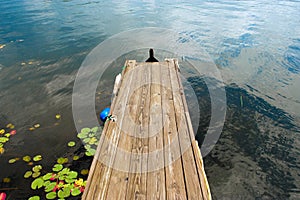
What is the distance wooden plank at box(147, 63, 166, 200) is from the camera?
110 inches

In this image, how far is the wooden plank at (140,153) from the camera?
2.79 m

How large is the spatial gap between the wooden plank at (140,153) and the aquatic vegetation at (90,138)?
1.79 m

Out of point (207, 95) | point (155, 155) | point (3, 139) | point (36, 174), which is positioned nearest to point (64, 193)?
point (36, 174)

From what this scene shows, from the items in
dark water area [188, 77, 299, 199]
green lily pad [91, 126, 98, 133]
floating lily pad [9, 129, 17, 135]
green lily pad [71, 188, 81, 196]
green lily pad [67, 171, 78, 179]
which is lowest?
dark water area [188, 77, 299, 199]

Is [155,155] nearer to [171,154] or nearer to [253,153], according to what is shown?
[171,154]

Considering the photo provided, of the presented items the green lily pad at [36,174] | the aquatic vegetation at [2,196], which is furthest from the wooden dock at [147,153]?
the aquatic vegetation at [2,196]

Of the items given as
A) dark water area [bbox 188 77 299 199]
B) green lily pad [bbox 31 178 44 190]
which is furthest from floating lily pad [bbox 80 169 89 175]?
dark water area [bbox 188 77 299 199]

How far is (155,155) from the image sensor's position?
3.34 meters

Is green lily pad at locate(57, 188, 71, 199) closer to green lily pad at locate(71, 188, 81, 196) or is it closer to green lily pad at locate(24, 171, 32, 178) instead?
green lily pad at locate(71, 188, 81, 196)

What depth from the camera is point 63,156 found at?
507 centimetres

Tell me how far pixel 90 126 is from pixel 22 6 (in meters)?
26.5

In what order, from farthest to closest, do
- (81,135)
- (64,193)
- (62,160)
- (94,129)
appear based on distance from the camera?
(94,129) → (81,135) → (62,160) → (64,193)

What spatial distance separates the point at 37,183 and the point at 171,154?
3226 millimetres

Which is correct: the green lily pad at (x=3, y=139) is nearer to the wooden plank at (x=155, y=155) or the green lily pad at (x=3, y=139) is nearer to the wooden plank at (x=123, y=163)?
the wooden plank at (x=123, y=163)
